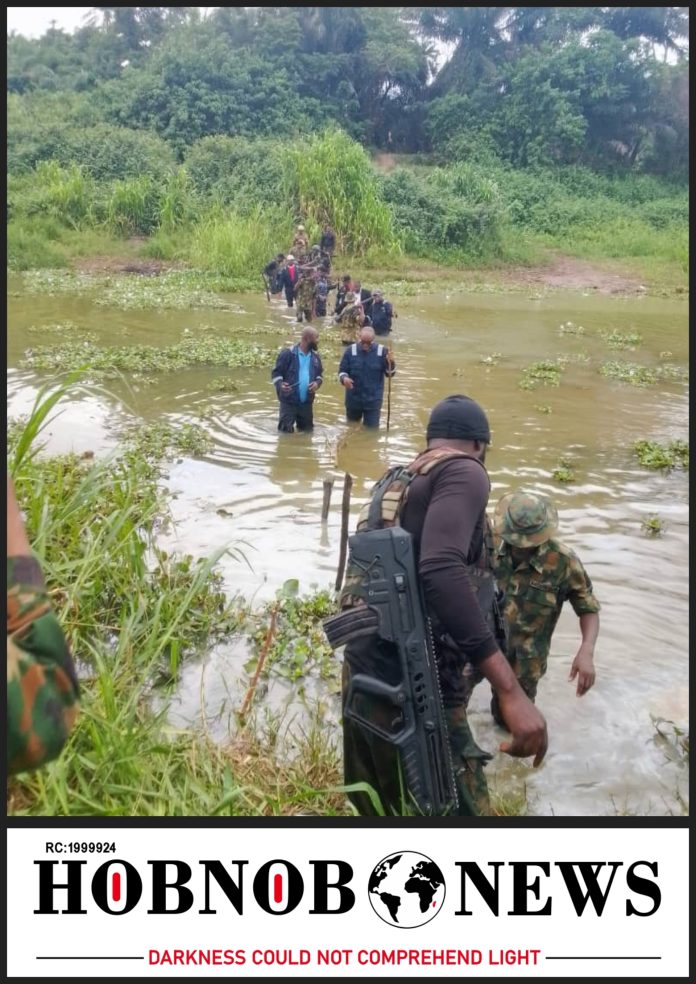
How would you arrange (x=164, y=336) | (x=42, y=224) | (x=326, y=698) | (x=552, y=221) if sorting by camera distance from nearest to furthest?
(x=326, y=698) → (x=164, y=336) → (x=42, y=224) → (x=552, y=221)

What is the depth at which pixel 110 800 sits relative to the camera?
2.63m

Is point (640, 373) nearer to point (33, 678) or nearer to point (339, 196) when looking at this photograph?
point (33, 678)

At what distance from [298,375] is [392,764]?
5941mm

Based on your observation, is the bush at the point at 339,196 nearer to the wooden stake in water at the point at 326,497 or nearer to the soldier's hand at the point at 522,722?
the wooden stake in water at the point at 326,497

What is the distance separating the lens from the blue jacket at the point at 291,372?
8125mm

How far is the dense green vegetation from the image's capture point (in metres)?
23.1

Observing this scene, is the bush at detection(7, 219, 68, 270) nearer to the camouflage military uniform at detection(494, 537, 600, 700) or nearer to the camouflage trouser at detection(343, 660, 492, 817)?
the camouflage military uniform at detection(494, 537, 600, 700)

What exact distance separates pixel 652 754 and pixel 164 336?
37.0 feet

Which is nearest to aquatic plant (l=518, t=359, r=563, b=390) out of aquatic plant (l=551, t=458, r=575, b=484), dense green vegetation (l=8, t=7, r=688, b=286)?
aquatic plant (l=551, t=458, r=575, b=484)

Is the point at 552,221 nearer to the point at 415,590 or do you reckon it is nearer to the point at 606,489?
the point at 606,489

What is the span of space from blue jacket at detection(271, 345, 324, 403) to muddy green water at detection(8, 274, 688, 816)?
481 mm

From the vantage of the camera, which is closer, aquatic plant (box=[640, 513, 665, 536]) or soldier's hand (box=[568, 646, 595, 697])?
soldier's hand (box=[568, 646, 595, 697])

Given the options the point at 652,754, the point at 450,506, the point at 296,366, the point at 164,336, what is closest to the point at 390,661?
the point at 450,506

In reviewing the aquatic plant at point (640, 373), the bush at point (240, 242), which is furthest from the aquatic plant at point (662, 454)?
the bush at point (240, 242)
